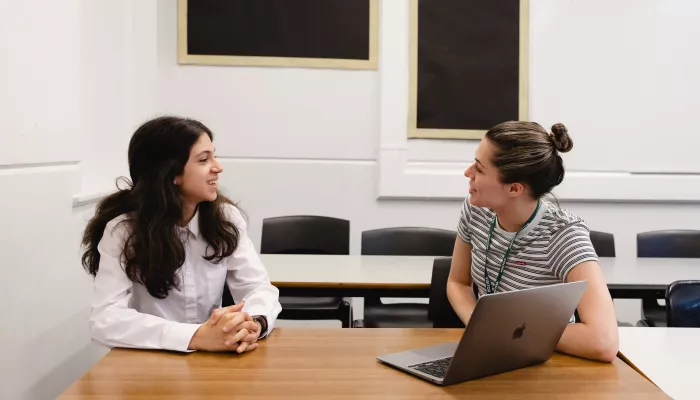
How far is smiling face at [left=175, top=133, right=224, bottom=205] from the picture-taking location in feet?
6.45

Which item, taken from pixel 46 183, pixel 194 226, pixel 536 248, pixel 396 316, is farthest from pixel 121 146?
pixel 536 248

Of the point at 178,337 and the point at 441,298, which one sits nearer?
the point at 178,337

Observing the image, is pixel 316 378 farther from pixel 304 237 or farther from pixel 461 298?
pixel 304 237

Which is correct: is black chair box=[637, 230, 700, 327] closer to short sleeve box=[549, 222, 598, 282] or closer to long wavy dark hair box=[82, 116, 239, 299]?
short sleeve box=[549, 222, 598, 282]

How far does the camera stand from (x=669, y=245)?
3551 mm

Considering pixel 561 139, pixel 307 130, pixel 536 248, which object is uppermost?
pixel 307 130

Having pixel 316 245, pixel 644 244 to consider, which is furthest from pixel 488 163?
pixel 644 244

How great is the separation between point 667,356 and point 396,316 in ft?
5.26

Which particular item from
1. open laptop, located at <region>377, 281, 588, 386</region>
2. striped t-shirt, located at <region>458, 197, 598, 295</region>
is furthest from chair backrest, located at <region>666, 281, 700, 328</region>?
open laptop, located at <region>377, 281, 588, 386</region>

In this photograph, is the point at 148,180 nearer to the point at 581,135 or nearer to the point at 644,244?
the point at 644,244

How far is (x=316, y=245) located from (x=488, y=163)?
1818 mm

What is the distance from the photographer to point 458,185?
14.5 ft

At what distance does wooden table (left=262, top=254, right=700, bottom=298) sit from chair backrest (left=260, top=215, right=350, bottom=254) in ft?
0.98

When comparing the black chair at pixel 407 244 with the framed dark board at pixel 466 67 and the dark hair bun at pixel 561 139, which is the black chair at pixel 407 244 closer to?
the framed dark board at pixel 466 67
